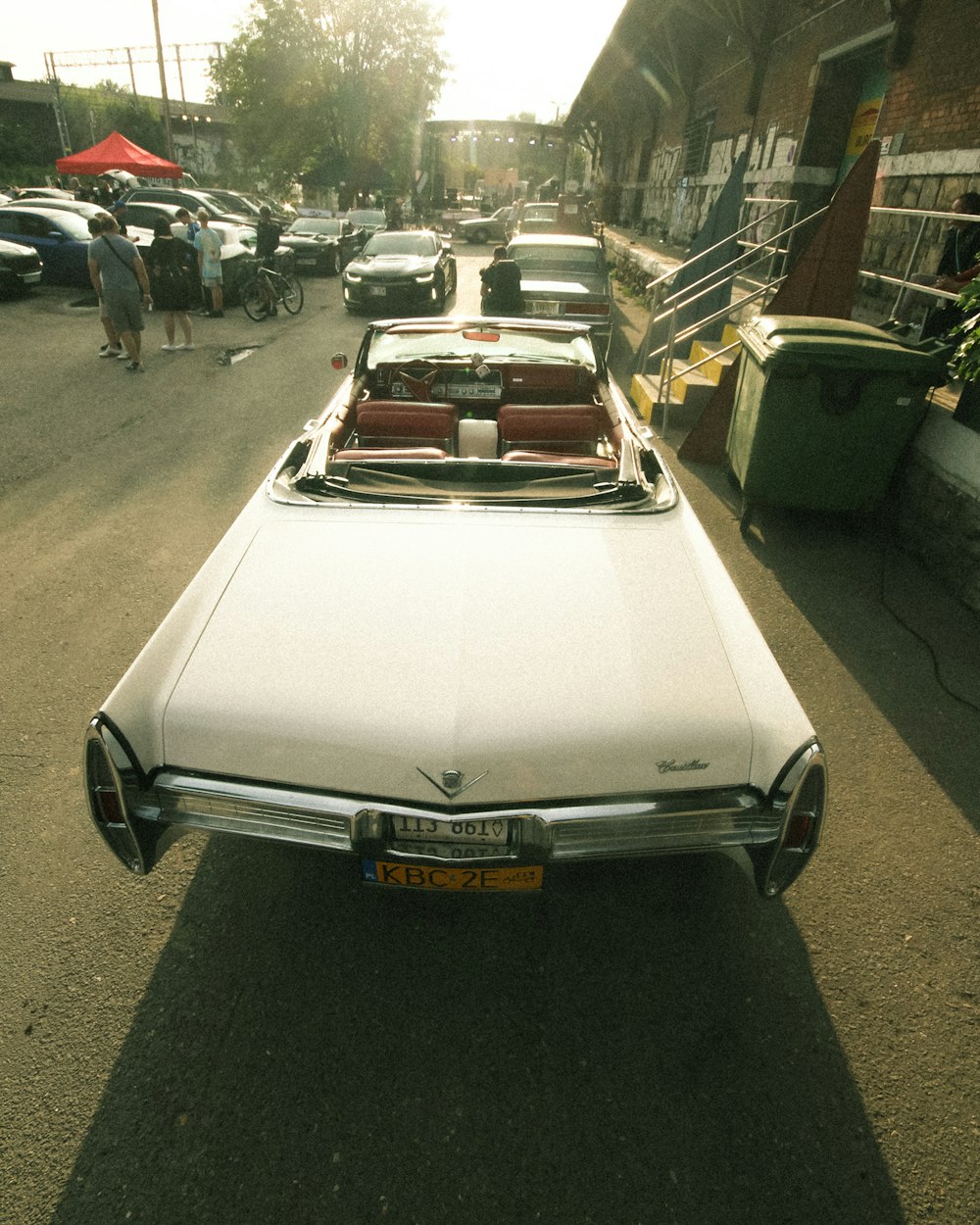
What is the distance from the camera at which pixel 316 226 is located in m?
19.0

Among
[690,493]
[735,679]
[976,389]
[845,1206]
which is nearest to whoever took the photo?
[845,1206]

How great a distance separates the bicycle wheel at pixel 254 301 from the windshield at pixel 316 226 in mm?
6976

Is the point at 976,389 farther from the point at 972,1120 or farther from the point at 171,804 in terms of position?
the point at 171,804

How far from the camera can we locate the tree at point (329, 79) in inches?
1505

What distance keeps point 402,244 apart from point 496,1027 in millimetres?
15025

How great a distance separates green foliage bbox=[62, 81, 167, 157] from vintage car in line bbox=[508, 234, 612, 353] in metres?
53.5

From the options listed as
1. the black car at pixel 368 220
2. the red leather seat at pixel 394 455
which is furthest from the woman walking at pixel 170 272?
the black car at pixel 368 220

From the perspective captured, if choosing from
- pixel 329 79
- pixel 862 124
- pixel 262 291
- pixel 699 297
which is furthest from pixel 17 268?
pixel 329 79

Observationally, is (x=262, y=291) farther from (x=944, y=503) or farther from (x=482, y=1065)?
(x=482, y=1065)

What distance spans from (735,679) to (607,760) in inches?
18.5

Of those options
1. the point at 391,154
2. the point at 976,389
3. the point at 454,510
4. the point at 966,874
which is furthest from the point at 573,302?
the point at 391,154

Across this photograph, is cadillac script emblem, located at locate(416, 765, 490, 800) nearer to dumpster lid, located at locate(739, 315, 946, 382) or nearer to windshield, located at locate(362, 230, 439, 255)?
dumpster lid, located at locate(739, 315, 946, 382)

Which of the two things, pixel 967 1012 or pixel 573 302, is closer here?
pixel 967 1012

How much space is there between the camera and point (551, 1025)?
2174mm
